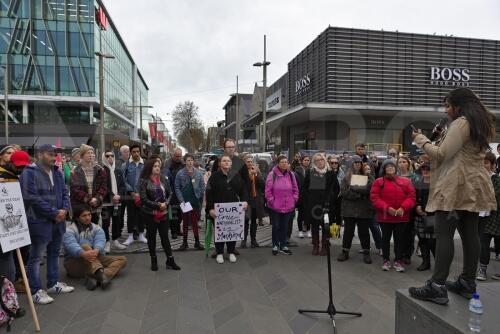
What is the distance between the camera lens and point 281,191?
22.7 feet

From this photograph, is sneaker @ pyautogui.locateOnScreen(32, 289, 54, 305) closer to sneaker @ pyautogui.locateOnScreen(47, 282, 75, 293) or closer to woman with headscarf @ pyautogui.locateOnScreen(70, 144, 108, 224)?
sneaker @ pyautogui.locateOnScreen(47, 282, 75, 293)

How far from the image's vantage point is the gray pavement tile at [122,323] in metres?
3.88

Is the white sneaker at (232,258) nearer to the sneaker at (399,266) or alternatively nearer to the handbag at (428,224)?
the sneaker at (399,266)

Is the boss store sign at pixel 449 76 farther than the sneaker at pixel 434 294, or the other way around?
the boss store sign at pixel 449 76

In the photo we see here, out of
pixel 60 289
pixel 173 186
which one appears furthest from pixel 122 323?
pixel 173 186

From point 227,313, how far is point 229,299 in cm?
43

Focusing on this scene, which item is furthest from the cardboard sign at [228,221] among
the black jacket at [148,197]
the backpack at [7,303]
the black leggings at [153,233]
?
the backpack at [7,303]

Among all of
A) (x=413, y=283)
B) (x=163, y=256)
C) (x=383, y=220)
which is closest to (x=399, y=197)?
(x=383, y=220)

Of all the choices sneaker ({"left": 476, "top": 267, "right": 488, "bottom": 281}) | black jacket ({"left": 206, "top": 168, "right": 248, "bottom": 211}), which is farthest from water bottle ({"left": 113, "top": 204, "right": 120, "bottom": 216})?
sneaker ({"left": 476, "top": 267, "right": 488, "bottom": 281})

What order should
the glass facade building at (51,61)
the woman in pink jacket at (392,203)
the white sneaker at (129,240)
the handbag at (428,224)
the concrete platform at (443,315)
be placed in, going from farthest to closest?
1. the glass facade building at (51,61)
2. the white sneaker at (129,240)
3. the woman in pink jacket at (392,203)
4. the handbag at (428,224)
5. the concrete platform at (443,315)

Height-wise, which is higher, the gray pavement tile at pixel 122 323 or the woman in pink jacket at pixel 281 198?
the woman in pink jacket at pixel 281 198

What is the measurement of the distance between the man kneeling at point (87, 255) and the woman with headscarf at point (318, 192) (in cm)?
352

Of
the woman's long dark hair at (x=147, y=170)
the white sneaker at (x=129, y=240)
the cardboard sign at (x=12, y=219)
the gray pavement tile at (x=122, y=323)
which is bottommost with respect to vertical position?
the gray pavement tile at (x=122, y=323)

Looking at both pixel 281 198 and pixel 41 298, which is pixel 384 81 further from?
pixel 41 298
